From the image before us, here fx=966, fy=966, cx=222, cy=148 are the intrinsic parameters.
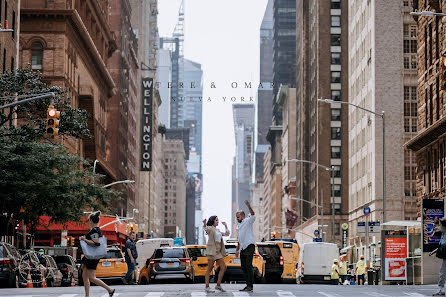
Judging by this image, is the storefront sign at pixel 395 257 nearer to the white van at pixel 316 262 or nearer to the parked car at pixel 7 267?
the white van at pixel 316 262

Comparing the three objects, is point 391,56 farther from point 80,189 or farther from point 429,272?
point 429,272

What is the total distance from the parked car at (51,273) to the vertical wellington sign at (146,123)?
365ft

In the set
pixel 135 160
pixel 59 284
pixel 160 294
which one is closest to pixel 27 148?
pixel 59 284

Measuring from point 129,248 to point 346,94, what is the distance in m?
93.9

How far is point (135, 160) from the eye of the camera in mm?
159500

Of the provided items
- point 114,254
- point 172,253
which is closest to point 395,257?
point 172,253

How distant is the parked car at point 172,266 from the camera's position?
117ft

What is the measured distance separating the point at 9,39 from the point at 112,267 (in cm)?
2669

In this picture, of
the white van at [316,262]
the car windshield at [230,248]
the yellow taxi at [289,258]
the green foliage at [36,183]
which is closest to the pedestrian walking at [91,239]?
the car windshield at [230,248]

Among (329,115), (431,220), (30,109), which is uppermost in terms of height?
(329,115)

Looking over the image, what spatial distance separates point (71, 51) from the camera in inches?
3201

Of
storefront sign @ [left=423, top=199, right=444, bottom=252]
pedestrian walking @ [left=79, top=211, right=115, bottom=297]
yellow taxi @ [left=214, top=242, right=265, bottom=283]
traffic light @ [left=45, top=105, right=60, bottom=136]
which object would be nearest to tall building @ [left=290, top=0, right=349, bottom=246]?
yellow taxi @ [left=214, top=242, right=265, bottom=283]

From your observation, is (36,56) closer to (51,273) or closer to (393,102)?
(393,102)

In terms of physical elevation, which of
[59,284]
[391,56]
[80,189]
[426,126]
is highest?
[391,56]
